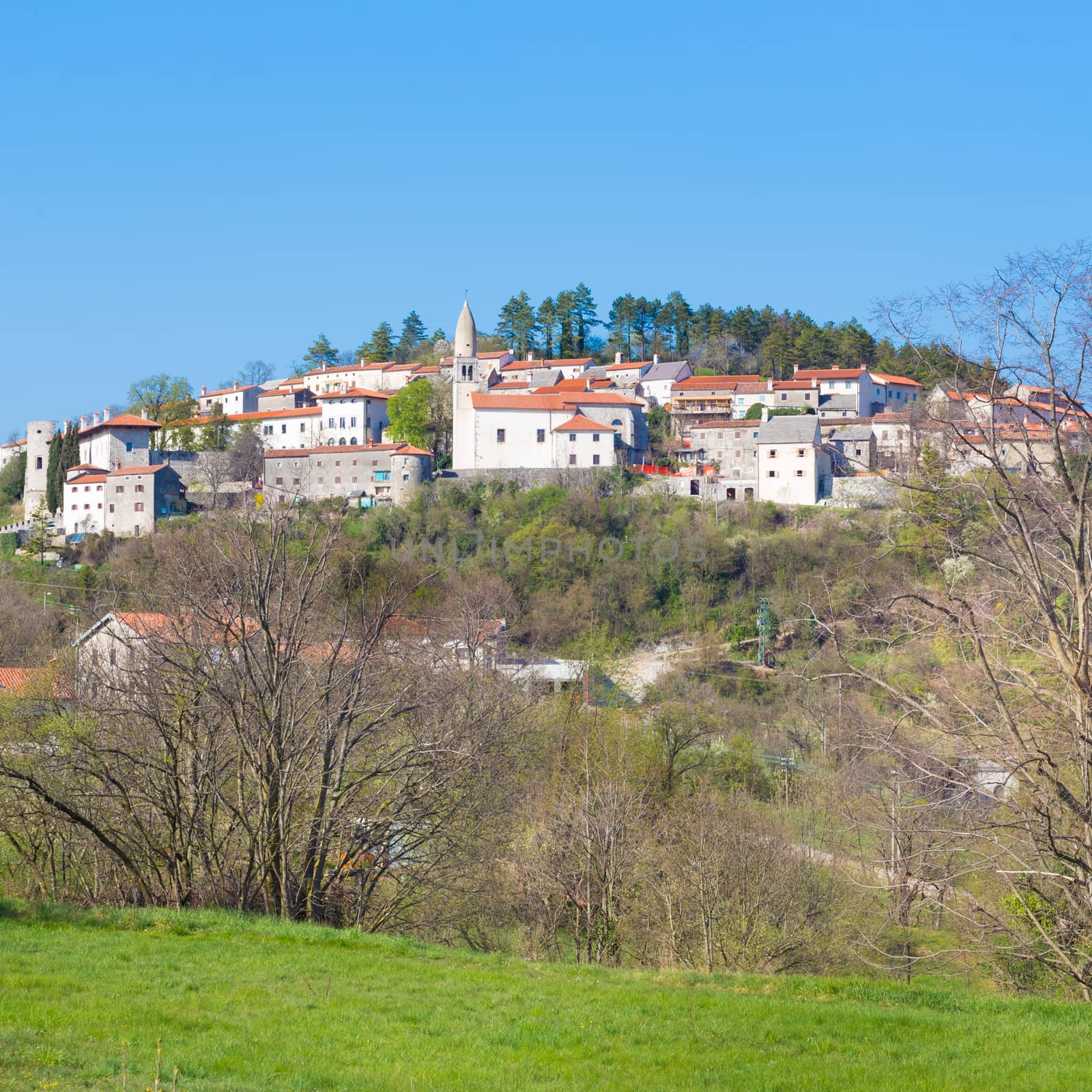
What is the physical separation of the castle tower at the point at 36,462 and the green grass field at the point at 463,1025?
75330 millimetres

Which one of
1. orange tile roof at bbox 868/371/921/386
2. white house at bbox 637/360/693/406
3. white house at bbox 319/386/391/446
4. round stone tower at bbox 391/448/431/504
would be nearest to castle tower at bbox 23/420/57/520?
white house at bbox 319/386/391/446

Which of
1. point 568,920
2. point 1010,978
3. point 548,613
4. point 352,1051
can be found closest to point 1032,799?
point 1010,978

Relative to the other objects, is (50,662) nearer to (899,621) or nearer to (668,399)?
(899,621)

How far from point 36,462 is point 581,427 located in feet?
120

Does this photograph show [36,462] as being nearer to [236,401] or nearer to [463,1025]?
[236,401]

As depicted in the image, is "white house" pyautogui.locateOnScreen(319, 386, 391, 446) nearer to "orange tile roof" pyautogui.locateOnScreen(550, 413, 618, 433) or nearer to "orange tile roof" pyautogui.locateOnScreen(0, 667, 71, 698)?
"orange tile roof" pyautogui.locateOnScreen(550, 413, 618, 433)

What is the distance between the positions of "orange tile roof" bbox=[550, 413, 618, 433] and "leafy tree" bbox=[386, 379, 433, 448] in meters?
11.1

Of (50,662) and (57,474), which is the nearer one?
(50,662)

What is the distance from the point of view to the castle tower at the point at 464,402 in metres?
74.3

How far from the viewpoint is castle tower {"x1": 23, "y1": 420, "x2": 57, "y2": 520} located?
81875 mm

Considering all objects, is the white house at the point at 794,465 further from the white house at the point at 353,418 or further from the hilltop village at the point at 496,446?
the white house at the point at 353,418

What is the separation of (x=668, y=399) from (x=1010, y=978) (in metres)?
80.7

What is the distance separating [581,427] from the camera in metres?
72.8

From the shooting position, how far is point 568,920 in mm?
19766
